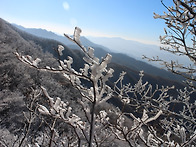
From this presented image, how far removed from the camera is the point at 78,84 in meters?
1.16

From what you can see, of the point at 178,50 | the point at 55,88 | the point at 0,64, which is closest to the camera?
the point at 178,50

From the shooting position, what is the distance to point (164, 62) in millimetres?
3633

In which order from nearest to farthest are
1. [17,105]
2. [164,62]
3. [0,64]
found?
1. [164,62]
2. [17,105]
3. [0,64]

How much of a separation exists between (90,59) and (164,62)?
3160mm

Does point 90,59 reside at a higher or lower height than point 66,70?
higher

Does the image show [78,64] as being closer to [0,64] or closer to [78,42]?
[0,64]

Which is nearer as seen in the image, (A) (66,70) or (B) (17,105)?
(A) (66,70)

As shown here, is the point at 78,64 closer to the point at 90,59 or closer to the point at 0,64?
the point at 0,64

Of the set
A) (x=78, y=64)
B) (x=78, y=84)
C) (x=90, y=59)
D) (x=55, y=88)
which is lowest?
(x=78, y=64)

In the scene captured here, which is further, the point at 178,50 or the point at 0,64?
the point at 0,64

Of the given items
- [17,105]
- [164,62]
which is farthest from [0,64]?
[164,62]

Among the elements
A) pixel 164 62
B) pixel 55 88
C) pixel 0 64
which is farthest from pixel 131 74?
pixel 164 62

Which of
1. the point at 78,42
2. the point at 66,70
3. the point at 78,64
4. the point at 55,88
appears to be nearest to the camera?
the point at 78,42

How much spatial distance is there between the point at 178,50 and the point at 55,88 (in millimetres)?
27049
